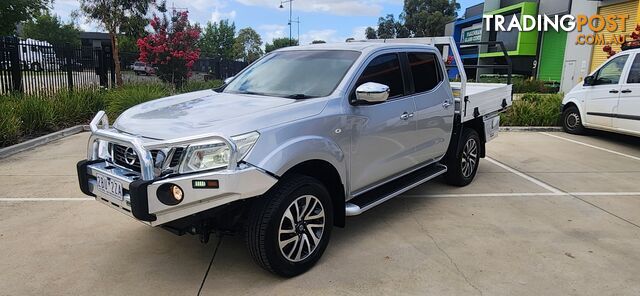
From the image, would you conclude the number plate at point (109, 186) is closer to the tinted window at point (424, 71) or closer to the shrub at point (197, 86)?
the tinted window at point (424, 71)

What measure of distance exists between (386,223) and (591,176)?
4.02 meters

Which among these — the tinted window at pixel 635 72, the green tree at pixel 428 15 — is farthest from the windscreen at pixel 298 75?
the green tree at pixel 428 15

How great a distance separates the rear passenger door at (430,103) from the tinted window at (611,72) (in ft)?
19.2

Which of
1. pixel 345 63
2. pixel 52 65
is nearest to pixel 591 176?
pixel 345 63

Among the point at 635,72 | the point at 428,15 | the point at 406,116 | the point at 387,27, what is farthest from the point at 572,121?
the point at 387,27

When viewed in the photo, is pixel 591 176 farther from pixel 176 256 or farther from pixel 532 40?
pixel 532 40

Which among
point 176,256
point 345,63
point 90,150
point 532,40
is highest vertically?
point 532,40

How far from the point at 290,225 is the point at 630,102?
324 inches

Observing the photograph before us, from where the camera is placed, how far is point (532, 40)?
25.5m

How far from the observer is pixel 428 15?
63.4 metres

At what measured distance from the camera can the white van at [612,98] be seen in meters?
8.76

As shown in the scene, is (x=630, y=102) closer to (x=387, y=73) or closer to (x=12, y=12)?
(x=387, y=73)

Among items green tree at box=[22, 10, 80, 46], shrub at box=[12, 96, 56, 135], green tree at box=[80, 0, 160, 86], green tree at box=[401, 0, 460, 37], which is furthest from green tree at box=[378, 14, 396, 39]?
shrub at box=[12, 96, 56, 135]

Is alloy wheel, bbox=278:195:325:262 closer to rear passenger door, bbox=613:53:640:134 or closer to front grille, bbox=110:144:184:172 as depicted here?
front grille, bbox=110:144:184:172
